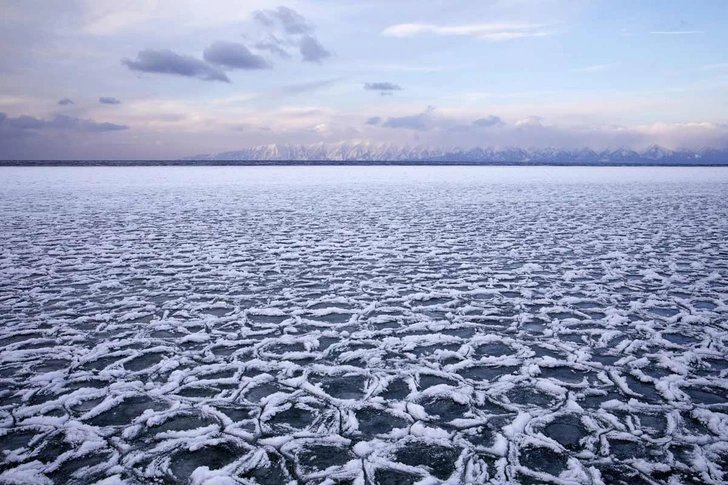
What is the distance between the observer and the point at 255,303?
6.47 m

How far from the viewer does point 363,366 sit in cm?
448

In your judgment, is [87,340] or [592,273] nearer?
[87,340]

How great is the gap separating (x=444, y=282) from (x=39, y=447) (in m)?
5.55

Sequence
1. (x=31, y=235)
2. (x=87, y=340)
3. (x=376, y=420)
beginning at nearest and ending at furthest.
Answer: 1. (x=376, y=420)
2. (x=87, y=340)
3. (x=31, y=235)

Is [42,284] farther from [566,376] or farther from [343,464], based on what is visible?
[566,376]

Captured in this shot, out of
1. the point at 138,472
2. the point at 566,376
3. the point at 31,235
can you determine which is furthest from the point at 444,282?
the point at 31,235

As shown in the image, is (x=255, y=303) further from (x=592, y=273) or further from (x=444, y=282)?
(x=592, y=273)

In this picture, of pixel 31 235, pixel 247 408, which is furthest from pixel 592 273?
pixel 31 235

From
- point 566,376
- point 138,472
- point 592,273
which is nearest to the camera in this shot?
point 138,472

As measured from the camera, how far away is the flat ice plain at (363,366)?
3043 millimetres

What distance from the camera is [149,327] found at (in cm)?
550

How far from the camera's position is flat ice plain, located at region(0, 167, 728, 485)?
3.04 meters

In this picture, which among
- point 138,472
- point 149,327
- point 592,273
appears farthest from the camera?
point 592,273

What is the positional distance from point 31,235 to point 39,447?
1076cm
